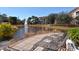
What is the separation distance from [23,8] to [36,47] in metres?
0.50

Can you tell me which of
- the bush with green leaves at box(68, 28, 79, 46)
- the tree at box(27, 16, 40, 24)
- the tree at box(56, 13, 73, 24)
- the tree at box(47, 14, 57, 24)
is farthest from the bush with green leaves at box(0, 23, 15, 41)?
the bush with green leaves at box(68, 28, 79, 46)

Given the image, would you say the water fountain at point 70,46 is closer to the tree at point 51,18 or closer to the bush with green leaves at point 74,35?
the bush with green leaves at point 74,35

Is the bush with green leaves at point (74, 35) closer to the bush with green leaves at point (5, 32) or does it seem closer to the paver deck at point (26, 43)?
the paver deck at point (26, 43)

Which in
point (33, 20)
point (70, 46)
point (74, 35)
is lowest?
point (70, 46)

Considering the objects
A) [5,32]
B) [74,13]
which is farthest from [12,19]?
[74,13]

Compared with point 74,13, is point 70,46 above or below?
below

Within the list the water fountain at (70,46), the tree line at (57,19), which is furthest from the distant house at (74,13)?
the water fountain at (70,46)

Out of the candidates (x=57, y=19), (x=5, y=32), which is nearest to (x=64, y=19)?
(x=57, y=19)

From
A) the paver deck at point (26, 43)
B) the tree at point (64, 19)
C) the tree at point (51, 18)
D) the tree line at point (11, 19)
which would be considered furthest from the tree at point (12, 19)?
the tree at point (64, 19)

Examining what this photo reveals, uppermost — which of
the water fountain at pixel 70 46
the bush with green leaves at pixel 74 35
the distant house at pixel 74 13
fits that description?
the distant house at pixel 74 13

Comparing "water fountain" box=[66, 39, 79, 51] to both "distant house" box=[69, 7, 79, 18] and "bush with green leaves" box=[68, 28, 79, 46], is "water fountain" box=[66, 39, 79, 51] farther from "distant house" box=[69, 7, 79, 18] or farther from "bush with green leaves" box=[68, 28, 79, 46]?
"distant house" box=[69, 7, 79, 18]

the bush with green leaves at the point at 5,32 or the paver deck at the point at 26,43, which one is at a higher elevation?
the bush with green leaves at the point at 5,32

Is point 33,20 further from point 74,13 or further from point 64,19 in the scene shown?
point 74,13
